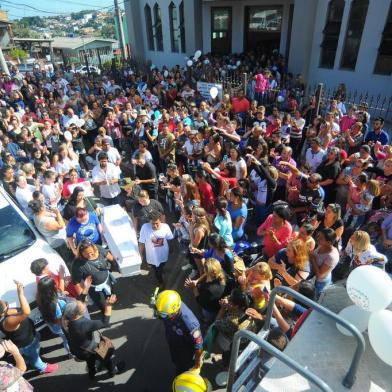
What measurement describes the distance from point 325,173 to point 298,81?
7.11 metres

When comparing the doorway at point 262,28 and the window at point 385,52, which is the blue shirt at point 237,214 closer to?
the window at point 385,52

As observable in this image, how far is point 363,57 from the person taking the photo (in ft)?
37.4

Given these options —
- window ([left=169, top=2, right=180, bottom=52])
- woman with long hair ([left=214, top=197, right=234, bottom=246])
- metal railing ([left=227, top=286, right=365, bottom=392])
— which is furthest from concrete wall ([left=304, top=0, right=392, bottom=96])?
metal railing ([left=227, top=286, right=365, bottom=392])

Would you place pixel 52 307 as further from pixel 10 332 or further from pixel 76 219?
pixel 76 219

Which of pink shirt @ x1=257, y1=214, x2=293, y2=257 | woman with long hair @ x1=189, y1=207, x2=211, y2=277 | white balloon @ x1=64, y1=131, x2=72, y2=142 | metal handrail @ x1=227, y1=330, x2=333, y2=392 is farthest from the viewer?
white balloon @ x1=64, y1=131, x2=72, y2=142

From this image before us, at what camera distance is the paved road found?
12.6 ft

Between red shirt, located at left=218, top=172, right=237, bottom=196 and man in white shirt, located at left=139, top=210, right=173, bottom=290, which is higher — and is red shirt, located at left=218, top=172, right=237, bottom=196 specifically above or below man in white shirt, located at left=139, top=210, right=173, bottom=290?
above

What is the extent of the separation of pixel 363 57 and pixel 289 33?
578 cm

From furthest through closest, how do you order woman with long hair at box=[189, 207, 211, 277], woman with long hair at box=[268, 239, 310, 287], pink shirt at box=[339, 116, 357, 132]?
1. pink shirt at box=[339, 116, 357, 132]
2. woman with long hair at box=[189, 207, 211, 277]
3. woman with long hair at box=[268, 239, 310, 287]

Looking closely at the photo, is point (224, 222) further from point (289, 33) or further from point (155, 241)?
point (289, 33)

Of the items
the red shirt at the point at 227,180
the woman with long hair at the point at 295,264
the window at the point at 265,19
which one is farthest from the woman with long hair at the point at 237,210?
the window at the point at 265,19

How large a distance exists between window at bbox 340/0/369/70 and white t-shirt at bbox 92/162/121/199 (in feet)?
35.2

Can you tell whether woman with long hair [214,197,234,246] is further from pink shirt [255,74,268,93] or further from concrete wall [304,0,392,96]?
concrete wall [304,0,392,96]

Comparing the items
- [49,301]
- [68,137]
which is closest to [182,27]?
[68,137]
